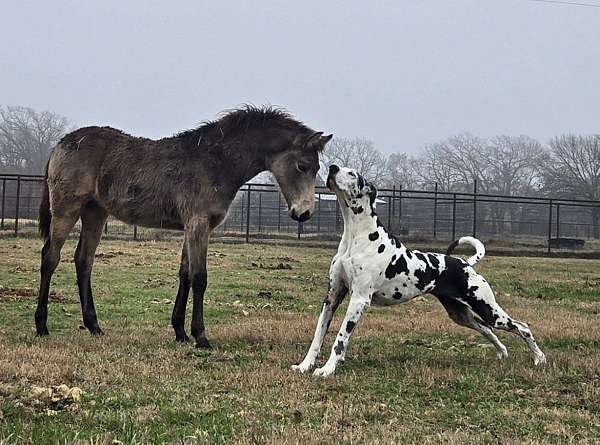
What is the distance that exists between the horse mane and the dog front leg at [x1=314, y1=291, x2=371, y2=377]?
2.30m

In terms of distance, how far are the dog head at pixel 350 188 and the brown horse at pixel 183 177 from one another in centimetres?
98

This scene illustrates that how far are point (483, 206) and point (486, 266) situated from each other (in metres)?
30.5

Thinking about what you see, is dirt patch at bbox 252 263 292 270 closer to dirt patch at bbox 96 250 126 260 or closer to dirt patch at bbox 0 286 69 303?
dirt patch at bbox 96 250 126 260

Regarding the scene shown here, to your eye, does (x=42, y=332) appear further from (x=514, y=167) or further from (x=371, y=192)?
(x=514, y=167)

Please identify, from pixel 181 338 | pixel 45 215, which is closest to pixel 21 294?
pixel 45 215

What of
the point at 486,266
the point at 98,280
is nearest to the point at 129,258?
the point at 98,280

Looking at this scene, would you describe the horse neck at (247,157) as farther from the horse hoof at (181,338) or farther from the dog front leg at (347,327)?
the dog front leg at (347,327)

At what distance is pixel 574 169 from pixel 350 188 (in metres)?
60.0

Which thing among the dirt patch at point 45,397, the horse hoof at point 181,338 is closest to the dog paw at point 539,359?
the horse hoof at point 181,338

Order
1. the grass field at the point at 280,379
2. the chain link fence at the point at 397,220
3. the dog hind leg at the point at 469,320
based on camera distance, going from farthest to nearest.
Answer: the chain link fence at the point at 397,220 → the dog hind leg at the point at 469,320 → the grass field at the point at 280,379

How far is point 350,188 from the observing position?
5.97 metres

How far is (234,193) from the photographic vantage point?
23.9 feet

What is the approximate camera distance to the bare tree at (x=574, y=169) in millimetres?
57062

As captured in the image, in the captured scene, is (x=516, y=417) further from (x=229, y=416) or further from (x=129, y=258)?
(x=129, y=258)
